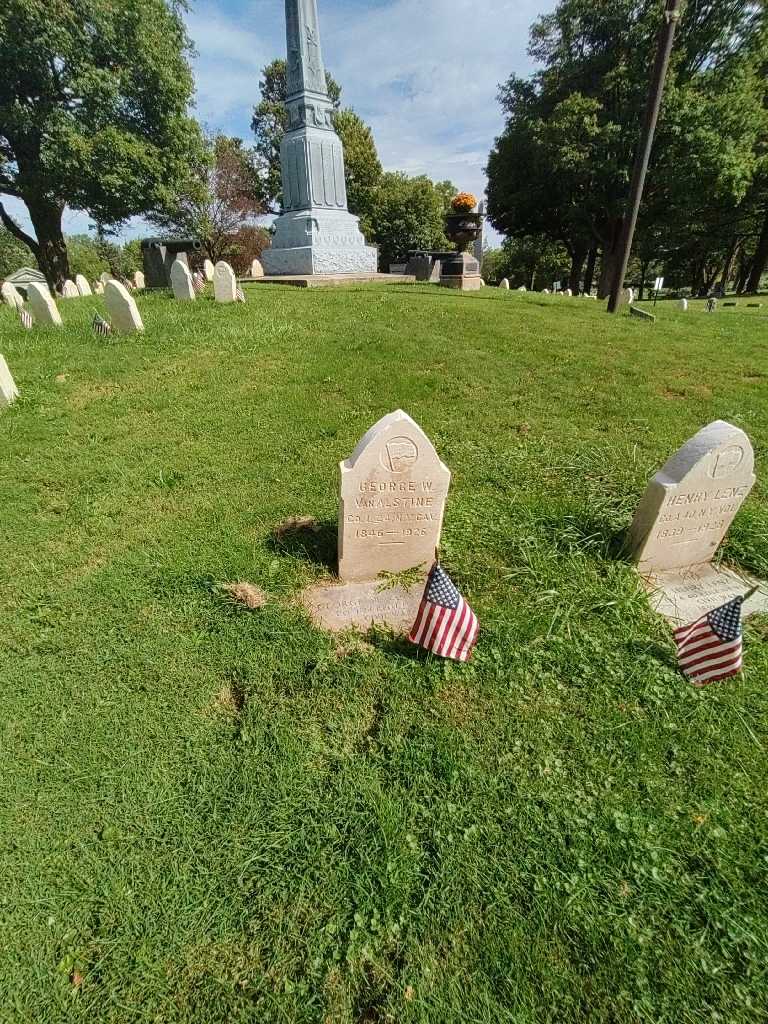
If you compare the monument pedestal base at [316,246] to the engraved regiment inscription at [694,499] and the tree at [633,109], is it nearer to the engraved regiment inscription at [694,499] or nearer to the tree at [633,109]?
the tree at [633,109]

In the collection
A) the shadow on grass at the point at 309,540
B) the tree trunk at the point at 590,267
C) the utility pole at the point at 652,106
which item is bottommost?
the shadow on grass at the point at 309,540

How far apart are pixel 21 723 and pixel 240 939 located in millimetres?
1660

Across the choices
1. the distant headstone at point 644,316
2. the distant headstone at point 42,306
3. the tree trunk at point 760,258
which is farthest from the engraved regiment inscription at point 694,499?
the tree trunk at point 760,258

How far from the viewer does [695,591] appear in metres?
3.49

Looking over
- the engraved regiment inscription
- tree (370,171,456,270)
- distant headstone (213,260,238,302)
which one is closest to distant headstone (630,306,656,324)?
the engraved regiment inscription

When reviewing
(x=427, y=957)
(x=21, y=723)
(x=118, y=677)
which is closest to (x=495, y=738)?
(x=427, y=957)

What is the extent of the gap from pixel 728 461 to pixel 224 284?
33.8 ft

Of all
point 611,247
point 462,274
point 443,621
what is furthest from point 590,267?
point 443,621

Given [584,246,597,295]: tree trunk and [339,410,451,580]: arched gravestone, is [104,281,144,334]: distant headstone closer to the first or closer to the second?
[339,410,451,580]: arched gravestone

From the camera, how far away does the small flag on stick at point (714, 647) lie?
8.54 feet

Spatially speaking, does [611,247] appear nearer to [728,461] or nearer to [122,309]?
[122,309]

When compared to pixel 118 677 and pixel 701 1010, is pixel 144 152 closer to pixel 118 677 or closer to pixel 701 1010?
pixel 118 677

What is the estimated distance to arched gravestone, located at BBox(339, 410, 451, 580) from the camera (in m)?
3.14

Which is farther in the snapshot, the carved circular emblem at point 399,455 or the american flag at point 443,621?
the carved circular emblem at point 399,455
